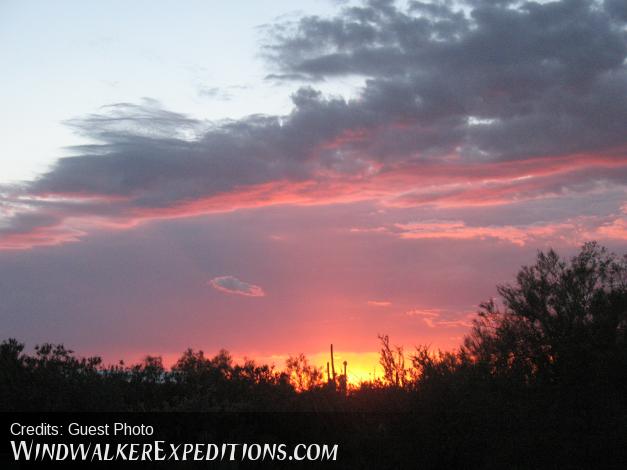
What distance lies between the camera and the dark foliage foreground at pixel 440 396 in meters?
18.5

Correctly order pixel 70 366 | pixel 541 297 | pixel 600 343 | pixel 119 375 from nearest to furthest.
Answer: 1. pixel 70 366
2. pixel 119 375
3. pixel 600 343
4. pixel 541 297

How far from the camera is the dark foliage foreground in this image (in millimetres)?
18469

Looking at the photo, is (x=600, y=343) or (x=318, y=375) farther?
(x=318, y=375)

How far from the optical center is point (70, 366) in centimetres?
1983

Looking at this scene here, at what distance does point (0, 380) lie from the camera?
18.8 meters

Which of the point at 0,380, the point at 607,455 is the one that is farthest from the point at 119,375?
the point at 607,455

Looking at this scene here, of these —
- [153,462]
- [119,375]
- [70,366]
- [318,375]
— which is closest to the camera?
[153,462]

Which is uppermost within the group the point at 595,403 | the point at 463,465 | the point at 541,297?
the point at 541,297

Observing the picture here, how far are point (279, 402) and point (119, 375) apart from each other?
488 centimetres

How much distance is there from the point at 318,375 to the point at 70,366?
12.7 m

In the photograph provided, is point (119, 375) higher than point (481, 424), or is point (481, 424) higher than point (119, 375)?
point (119, 375)

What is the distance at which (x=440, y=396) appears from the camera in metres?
19.3

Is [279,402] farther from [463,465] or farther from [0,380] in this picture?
[0,380]

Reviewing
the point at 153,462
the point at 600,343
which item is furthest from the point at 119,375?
the point at 600,343
